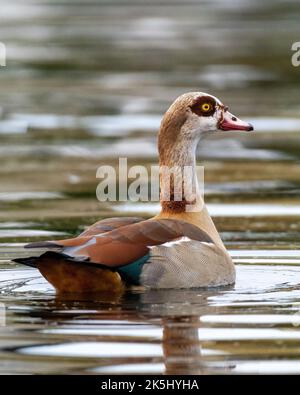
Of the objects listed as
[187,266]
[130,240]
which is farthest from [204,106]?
[130,240]

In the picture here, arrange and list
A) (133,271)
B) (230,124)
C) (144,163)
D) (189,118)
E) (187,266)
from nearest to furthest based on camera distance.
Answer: (133,271) → (187,266) → (189,118) → (230,124) → (144,163)

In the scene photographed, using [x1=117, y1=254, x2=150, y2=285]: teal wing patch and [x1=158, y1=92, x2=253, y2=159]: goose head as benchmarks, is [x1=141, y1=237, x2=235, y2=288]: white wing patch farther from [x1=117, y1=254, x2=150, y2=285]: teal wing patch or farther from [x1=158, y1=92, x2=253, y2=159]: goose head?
[x1=158, y1=92, x2=253, y2=159]: goose head

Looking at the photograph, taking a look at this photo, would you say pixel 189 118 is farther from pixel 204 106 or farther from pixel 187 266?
pixel 187 266

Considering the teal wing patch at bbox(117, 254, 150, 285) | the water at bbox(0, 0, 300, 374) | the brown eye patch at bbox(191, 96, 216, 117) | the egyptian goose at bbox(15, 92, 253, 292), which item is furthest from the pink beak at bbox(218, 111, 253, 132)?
the teal wing patch at bbox(117, 254, 150, 285)

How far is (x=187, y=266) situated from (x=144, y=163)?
6.49 m

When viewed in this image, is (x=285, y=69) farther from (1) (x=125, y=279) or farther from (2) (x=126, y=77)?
(1) (x=125, y=279)

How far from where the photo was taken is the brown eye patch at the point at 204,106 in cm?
1370

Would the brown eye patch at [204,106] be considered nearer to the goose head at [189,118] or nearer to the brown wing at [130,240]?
the goose head at [189,118]

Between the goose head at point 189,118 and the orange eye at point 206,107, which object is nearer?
the goose head at point 189,118

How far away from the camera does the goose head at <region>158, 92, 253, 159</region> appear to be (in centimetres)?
1362

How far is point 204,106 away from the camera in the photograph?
1376 cm

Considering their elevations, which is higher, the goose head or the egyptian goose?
the goose head

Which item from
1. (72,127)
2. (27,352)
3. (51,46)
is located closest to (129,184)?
(72,127)

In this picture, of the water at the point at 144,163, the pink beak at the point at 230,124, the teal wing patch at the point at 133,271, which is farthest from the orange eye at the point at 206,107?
the teal wing patch at the point at 133,271
